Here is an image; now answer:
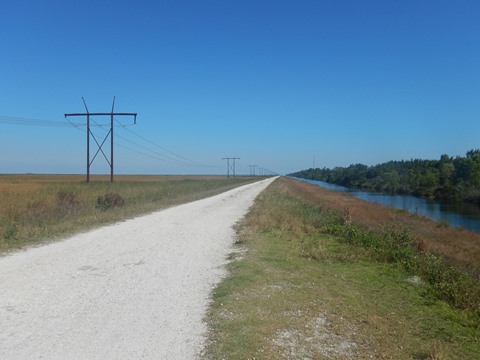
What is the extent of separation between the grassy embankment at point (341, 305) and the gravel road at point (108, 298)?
51cm

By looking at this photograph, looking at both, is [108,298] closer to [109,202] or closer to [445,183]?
[109,202]

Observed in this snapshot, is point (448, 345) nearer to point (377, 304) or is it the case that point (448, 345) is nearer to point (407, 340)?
point (407, 340)

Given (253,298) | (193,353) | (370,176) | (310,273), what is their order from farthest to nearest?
(370,176), (310,273), (253,298), (193,353)

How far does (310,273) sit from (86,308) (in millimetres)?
4764

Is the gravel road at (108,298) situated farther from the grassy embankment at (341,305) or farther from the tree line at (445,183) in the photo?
the tree line at (445,183)

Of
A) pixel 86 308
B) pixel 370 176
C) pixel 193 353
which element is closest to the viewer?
pixel 193 353

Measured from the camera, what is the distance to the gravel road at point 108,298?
4.79 meters

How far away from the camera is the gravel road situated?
4.79 meters

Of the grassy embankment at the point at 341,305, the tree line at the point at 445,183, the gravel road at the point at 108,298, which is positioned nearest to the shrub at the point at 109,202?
the gravel road at the point at 108,298

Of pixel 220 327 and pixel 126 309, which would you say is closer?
pixel 220 327

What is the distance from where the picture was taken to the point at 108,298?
6.75 metres

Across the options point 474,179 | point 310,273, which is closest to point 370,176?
point 474,179

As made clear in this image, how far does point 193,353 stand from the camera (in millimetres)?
4652

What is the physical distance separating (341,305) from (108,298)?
3846mm
